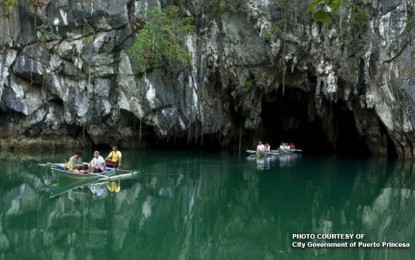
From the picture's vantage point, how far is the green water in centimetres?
821

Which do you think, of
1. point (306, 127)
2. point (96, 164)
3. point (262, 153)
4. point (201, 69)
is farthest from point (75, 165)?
point (306, 127)

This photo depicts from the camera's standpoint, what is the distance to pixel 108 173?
1497 centimetres

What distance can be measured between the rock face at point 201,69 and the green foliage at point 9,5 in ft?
0.63

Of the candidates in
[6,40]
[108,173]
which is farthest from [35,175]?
[6,40]

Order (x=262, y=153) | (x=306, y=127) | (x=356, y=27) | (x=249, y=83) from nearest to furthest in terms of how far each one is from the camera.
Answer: (x=356, y=27), (x=262, y=153), (x=249, y=83), (x=306, y=127)

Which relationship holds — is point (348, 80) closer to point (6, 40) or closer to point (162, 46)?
point (162, 46)

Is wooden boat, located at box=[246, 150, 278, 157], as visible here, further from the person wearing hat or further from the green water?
the person wearing hat

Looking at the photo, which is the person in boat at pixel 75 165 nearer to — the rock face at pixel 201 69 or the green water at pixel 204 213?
the green water at pixel 204 213

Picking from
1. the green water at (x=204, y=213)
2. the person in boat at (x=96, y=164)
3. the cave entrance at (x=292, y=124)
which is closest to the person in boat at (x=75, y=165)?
the person in boat at (x=96, y=164)

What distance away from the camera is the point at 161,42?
22.1 metres

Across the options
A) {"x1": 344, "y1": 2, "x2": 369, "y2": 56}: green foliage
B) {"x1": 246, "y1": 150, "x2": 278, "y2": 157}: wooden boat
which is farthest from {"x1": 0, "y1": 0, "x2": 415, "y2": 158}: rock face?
{"x1": 246, "y1": 150, "x2": 278, "y2": 157}: wooden boat

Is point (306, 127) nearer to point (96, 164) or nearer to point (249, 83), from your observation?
point (249, 83)

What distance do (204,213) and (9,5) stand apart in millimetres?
16308

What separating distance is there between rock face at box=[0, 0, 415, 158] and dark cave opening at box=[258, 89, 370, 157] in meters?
2.71
